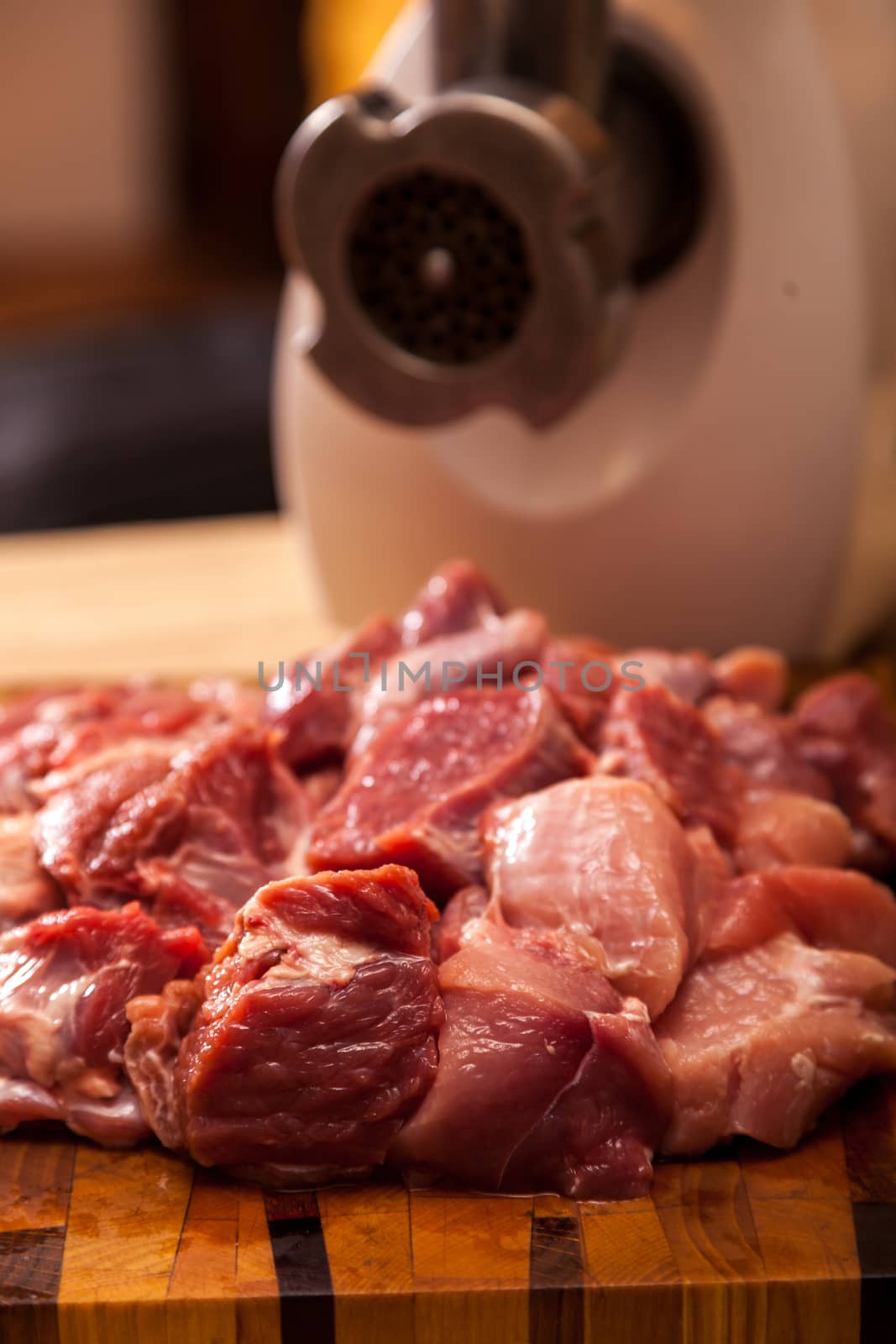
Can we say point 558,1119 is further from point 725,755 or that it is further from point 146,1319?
point 725,755

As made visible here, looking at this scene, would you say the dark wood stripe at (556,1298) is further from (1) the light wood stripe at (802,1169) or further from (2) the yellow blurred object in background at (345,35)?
(2) the yellow blurred object in background at (345,35)

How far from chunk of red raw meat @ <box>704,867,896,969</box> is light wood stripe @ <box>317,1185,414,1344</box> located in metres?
0.39

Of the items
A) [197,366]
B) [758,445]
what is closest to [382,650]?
[758,445]

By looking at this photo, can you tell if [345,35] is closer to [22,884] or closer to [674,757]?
[674,757]

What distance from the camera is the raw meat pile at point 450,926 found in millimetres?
1193

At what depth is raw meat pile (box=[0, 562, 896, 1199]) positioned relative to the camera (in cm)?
119

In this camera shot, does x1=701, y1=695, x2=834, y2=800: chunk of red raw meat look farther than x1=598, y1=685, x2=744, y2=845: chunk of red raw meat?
Yes

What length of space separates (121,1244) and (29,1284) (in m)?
0.07

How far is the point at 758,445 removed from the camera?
2.05 meters

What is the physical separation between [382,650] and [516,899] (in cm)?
49

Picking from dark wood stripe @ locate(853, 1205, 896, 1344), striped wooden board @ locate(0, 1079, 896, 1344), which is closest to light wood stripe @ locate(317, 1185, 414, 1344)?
striped wooden board @ locate(0, 1079, 896, 1344)

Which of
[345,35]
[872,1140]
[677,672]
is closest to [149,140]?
[345,35]

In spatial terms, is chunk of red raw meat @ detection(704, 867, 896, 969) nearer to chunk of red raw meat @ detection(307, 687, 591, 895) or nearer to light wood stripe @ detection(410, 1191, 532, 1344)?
chunk of red raw meat @ detection(307, 687, 591, 895)

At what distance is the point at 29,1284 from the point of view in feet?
3.63
